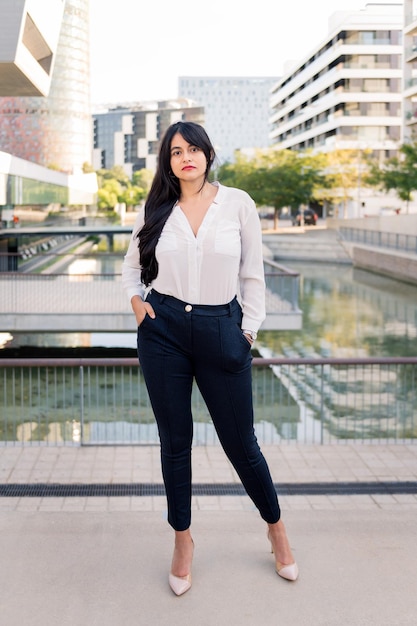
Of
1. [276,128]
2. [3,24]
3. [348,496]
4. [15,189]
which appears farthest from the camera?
[276,128]

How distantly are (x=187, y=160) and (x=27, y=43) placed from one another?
12.6 meters

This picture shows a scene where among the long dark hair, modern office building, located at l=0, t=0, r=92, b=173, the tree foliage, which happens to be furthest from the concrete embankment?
modern office building, located at l=0, t=0, r=92, b=173

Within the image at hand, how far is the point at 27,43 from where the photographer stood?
14867 millimetres

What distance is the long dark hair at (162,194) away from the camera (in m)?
3.46

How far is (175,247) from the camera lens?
134 inches

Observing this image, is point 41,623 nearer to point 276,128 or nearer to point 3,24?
point 3,24

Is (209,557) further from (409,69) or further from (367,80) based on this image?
(367,80)

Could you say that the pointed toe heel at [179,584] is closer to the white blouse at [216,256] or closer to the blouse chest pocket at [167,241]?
the white blouse at [216,256]

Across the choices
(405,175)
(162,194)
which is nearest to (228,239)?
(162,194)

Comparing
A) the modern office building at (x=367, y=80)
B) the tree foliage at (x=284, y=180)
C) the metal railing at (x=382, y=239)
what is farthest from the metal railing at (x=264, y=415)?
the modern office building at (x=367, y=80)

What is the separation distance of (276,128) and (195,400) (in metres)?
121

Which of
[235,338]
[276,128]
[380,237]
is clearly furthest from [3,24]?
[276,128]

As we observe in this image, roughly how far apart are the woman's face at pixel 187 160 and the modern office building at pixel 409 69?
58.7 meters

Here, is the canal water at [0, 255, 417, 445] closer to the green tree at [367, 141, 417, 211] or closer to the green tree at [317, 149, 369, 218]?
the green tree at [367, 141, 417, 211]
